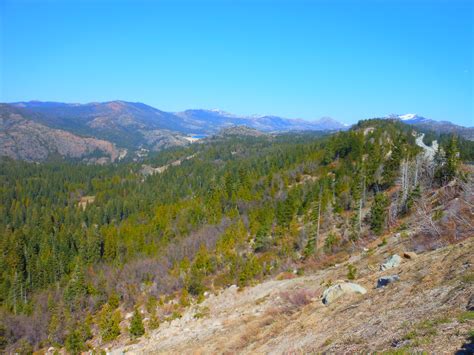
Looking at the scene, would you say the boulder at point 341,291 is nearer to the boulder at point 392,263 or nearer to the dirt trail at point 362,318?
the dirt trail at point 362,318

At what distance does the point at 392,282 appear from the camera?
20234 millimetres

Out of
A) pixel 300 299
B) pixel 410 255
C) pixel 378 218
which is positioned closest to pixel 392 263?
pixel 410 255

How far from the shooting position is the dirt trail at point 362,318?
1271 cm

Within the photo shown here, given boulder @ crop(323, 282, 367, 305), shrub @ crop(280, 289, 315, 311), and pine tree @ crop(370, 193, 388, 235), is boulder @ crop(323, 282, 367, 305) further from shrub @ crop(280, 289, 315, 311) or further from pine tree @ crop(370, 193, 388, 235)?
pine tree @ crop(370, 193, 388, 235)

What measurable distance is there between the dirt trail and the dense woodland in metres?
12.5

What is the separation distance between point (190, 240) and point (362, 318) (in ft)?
180

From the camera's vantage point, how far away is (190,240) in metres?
68.8

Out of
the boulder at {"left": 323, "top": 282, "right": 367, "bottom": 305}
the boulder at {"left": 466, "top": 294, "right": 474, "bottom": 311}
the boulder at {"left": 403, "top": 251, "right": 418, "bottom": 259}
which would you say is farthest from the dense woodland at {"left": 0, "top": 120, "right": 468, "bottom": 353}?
the boulder at {"left": 466, "top": 294, "right": 474, "bottom": 311}

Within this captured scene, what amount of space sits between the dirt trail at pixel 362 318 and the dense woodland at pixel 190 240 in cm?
1245

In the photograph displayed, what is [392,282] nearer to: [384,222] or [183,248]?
[384,222]

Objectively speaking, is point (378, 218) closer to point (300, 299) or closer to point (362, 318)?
point (300, 299)

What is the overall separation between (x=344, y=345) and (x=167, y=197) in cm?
10219

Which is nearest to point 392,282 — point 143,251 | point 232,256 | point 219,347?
point 219,347

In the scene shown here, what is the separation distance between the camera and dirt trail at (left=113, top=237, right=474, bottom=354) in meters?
12.7
